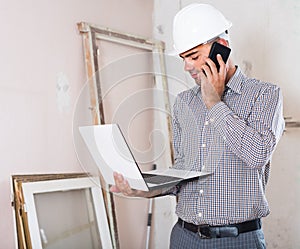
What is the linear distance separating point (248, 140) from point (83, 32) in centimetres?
130

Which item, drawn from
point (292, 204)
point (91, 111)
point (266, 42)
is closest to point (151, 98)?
point (91, 111)

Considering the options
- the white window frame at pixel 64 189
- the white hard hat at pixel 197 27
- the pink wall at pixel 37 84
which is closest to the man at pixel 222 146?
the white hard hat at pixel 197 27

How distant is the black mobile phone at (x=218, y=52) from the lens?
1.47 meters

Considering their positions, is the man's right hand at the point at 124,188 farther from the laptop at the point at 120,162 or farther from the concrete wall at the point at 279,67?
the concrete wall at the point at 279,67

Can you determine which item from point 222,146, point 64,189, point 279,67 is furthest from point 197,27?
point 64,189

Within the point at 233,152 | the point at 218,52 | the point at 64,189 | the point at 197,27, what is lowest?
the point at 64,189

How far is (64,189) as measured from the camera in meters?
2.16

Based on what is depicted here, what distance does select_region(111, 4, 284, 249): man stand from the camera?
137cm

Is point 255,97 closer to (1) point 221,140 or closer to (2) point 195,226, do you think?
(1) point 221,140

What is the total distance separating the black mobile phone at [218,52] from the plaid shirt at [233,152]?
3.6 inches

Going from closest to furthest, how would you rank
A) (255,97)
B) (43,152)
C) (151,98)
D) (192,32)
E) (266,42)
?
(255,97) < (192,32) < (43,152) < (266,42) < (151,98)

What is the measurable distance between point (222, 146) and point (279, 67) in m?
0.95

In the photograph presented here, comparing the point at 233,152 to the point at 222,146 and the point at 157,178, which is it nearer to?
the point at 222,146

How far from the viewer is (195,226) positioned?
1.53 meters
